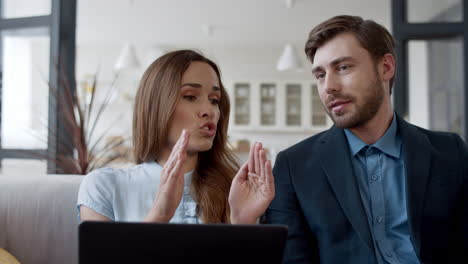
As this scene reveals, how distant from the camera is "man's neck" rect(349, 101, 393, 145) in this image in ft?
4.99

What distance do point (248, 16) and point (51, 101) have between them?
4216 mm

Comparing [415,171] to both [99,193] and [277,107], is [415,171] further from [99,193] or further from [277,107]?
[277,107]

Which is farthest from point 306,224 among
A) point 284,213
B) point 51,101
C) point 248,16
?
point 248,16

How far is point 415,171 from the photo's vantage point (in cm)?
141

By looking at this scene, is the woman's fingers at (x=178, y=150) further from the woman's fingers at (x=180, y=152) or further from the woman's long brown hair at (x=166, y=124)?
the woman's long brown hair at (x=166, y=124)

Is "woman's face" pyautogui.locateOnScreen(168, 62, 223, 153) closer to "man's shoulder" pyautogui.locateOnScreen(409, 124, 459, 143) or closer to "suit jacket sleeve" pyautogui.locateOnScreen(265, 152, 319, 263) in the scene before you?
"suit jacket sleeve" pyautogui.locateOnScreen(265, 152, 319, 263)

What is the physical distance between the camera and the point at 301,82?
27.8 ft

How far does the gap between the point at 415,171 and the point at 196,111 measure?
742mm

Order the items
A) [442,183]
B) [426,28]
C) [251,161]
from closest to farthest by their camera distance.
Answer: [251,161] < [442,183] < [426,28]

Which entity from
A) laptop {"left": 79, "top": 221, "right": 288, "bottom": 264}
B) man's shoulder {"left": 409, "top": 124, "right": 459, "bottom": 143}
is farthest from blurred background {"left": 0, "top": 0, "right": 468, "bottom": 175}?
laptop {"left": 79, "top": 221, "right": 288, "bottom": 264}

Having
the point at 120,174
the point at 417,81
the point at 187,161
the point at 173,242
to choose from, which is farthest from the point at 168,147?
the point at 417,81

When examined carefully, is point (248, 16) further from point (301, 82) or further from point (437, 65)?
point (437, 65)

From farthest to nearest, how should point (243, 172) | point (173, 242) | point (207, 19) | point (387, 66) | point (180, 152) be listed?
point (207, 19) < point (387, 66) < point (243, 172) < point (180, 152) < point (173, 242)

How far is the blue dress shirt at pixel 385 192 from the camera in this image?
4.50ft
